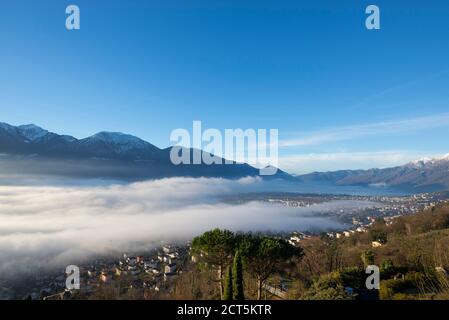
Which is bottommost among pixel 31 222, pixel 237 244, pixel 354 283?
pixel 31 222

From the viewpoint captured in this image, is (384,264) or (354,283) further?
(384,264)
